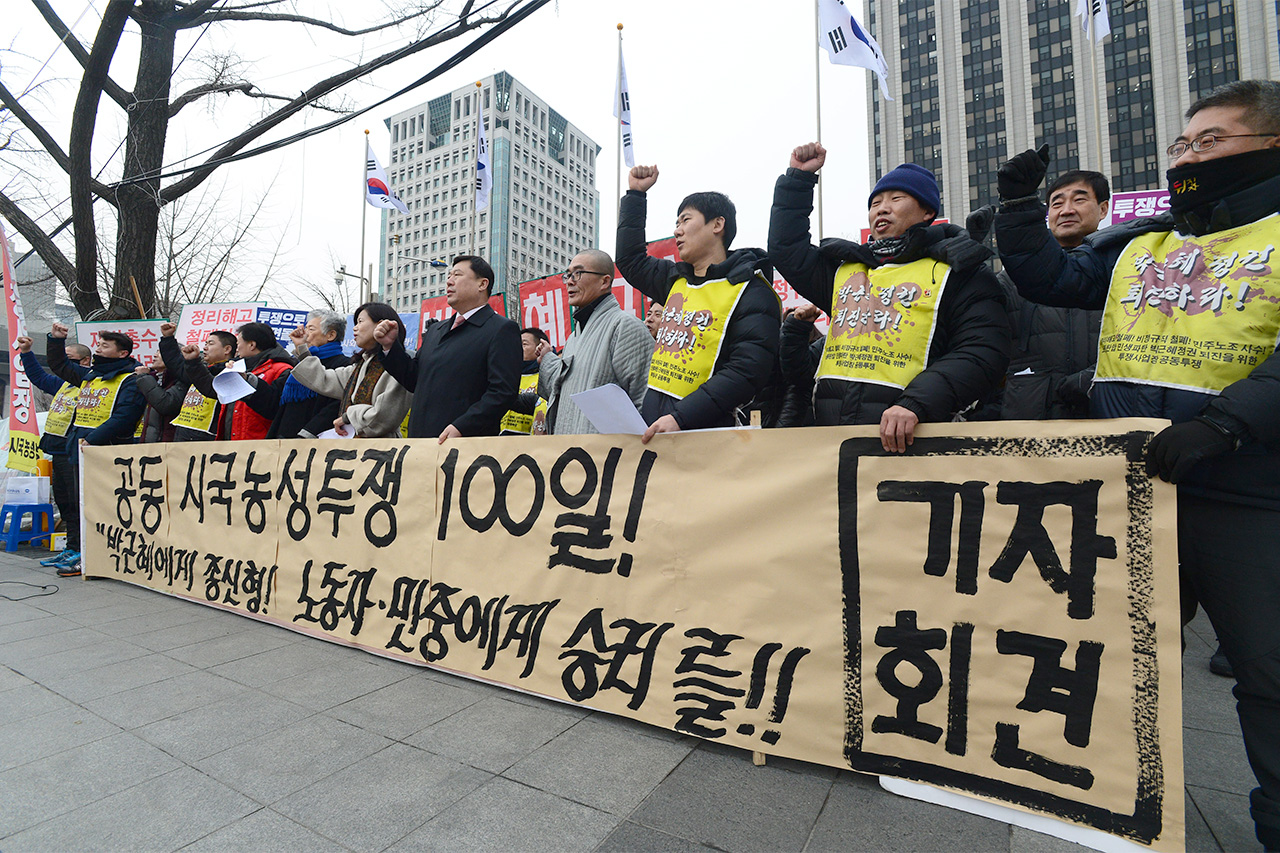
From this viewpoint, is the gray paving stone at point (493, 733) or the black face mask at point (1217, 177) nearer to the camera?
the black face mask at point (1217, 177)

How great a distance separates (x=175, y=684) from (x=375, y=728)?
116cm

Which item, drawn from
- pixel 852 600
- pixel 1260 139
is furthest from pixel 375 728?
pixel 1260 139

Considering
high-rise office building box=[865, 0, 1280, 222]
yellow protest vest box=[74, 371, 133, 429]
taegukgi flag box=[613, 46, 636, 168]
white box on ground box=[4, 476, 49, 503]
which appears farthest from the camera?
high-rise office building box=[865, 0, 1280, 222]

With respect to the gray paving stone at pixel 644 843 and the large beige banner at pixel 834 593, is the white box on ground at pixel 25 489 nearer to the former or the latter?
the large beige banner at pixel 834 593

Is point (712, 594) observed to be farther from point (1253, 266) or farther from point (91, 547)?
point (91, 547)

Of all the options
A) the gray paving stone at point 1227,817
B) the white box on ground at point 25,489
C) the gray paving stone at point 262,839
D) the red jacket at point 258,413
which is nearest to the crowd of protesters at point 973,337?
the gray paving stone at point 1227,817

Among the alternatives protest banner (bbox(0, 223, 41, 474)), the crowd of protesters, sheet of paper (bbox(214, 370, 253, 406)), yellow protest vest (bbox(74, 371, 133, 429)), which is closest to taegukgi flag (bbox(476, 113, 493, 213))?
protest banner (bbox(0, 223, 41, 474))

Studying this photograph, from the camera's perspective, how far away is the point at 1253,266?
156 cm

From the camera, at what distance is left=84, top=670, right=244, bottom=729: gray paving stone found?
8.09 feet

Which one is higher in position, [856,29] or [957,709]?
[856,29]

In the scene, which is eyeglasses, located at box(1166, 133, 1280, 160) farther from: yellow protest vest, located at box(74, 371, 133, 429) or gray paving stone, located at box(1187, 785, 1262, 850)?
yellow protest vest, located at box(74, 371, 133, 429)

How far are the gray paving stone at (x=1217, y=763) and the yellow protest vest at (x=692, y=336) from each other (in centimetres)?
197

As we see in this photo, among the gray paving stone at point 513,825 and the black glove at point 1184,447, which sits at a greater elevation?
the black glove at point 1184,447

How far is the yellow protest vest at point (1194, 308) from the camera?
5.10 ft
